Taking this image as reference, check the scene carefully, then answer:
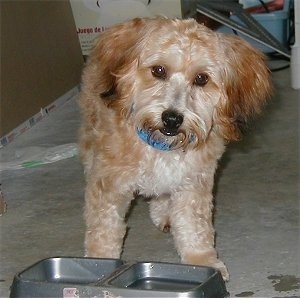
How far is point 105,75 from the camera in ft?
9.19

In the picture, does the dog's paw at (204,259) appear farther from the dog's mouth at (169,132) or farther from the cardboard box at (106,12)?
the cardboard box at (106,12)

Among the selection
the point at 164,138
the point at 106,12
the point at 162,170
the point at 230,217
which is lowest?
the point at 106,12

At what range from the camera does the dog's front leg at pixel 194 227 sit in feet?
9.48

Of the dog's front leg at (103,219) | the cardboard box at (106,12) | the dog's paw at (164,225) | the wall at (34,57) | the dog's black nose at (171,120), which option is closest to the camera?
the dog's black nose at (171,120)

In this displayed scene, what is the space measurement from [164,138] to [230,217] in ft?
2.72

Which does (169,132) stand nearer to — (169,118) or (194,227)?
(169,118)

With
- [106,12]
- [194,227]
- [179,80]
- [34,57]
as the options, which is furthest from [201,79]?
[106,12]

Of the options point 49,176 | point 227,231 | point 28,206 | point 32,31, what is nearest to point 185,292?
point 227,231

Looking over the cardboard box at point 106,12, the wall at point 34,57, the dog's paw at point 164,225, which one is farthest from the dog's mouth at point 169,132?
the cardboard box at point 106,12

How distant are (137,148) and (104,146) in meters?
0.13

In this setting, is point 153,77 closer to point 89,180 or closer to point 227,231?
point 89,180

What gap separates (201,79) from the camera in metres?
2.67

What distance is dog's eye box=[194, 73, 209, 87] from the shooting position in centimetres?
266

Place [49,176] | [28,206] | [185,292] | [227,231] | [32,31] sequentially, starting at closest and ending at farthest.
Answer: [185,292] → [227,231] → [28,206] → [49,176] → [32,31]
